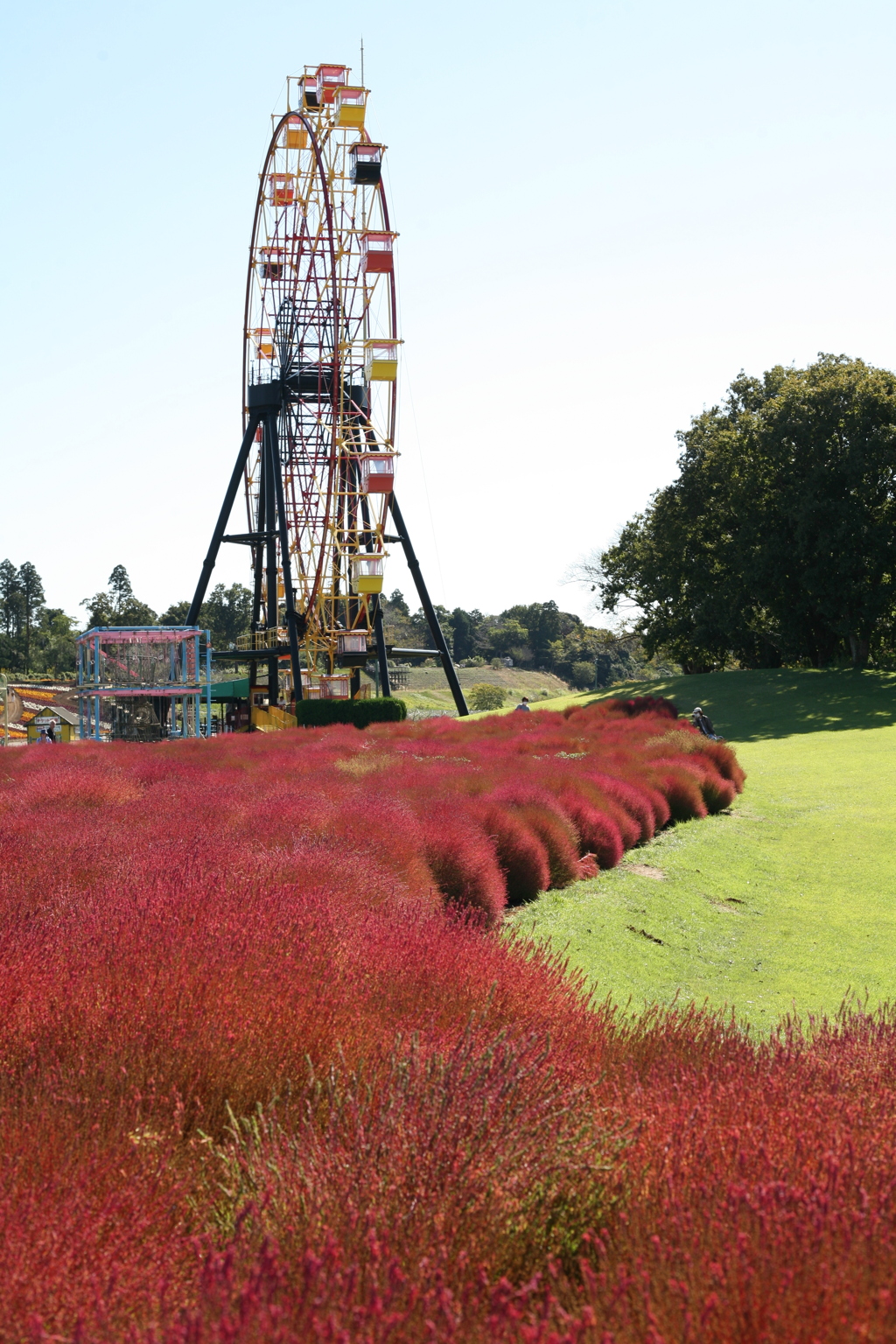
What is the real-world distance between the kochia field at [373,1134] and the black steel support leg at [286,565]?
989 inches

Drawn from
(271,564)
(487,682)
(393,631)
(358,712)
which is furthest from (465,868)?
(393,631)

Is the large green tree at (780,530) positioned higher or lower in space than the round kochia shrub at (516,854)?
higher

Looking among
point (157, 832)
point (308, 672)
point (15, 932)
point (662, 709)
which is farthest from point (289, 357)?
point (15, 932)

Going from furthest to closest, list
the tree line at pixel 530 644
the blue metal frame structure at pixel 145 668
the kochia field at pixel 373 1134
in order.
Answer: the tree line at pixel 530 644
the blue metal frame structure at pixel 145 668
the kochia field at pixel 373 1134

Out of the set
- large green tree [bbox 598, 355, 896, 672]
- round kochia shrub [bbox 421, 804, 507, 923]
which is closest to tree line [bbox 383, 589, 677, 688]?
large green tree [bbox 598, 355, 896, 672]

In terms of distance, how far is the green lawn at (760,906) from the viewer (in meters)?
7.17

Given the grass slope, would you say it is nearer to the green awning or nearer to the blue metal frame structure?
the green awning

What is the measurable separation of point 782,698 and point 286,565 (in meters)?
14.9

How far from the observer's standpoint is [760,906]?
9766 millimetres

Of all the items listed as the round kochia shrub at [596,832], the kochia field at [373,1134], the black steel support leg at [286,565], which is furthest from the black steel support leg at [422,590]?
the kochia field at [373,1134]

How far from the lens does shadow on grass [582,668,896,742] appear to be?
1032 inches

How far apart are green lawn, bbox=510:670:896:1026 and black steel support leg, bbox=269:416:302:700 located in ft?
51.7

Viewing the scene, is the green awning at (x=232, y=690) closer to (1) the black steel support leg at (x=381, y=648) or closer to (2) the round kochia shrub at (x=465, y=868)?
(1) the black steel support leg at (x=381, y=648)

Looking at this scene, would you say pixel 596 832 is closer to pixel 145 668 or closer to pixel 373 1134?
pixel 373 1134
